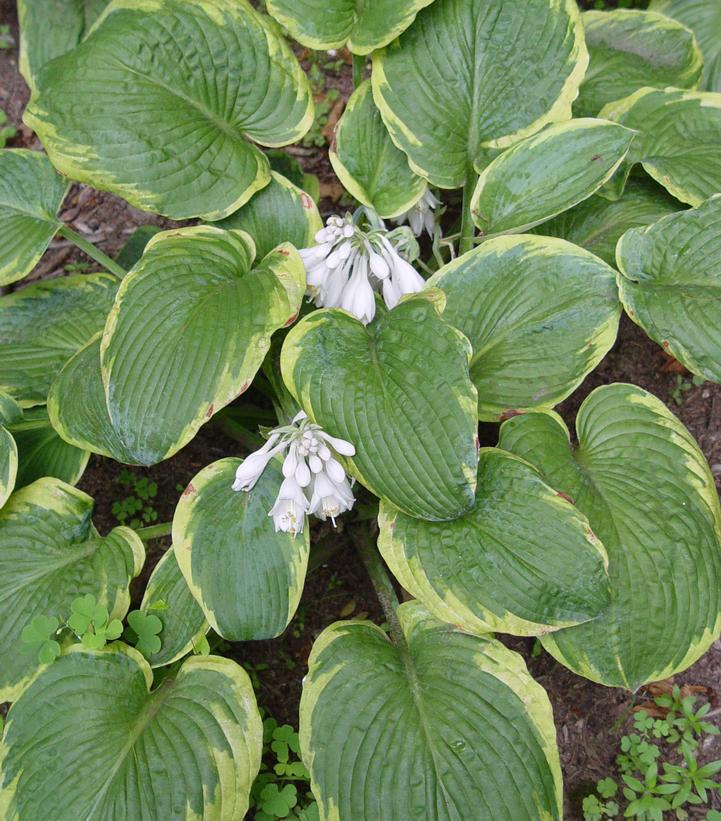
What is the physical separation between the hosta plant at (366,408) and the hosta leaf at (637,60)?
13 centimetres

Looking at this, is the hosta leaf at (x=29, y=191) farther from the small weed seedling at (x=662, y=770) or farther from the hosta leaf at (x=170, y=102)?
the small weed seedling at (x=662, y=770)

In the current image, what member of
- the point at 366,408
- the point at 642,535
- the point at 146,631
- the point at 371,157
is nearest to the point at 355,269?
the point at 366,408

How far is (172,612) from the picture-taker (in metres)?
1.68

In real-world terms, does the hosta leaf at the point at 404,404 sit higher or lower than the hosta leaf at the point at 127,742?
higher

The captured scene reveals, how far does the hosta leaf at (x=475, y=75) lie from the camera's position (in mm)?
1772


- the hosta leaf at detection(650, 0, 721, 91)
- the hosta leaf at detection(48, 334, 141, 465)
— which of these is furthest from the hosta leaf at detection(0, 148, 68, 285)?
the hosta leaf at detection(650, 0, 721, 91)

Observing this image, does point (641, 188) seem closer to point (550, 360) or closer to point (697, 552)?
point (550, 360)

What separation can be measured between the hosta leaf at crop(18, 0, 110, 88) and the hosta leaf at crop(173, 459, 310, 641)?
5.51ft

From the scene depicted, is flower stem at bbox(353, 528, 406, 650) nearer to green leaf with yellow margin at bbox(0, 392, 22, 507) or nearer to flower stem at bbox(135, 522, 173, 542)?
flower stem at bbox(135, 522, 173, 542)

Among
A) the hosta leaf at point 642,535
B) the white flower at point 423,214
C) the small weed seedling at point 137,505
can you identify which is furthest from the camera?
the small weed seedling at point 137,505

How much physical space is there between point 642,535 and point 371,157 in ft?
3.81

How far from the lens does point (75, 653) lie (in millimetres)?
1562

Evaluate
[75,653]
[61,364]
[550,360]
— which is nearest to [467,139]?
[550,360]

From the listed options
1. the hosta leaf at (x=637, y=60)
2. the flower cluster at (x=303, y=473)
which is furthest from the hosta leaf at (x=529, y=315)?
the hosta leaf at (x=637, y=60)
